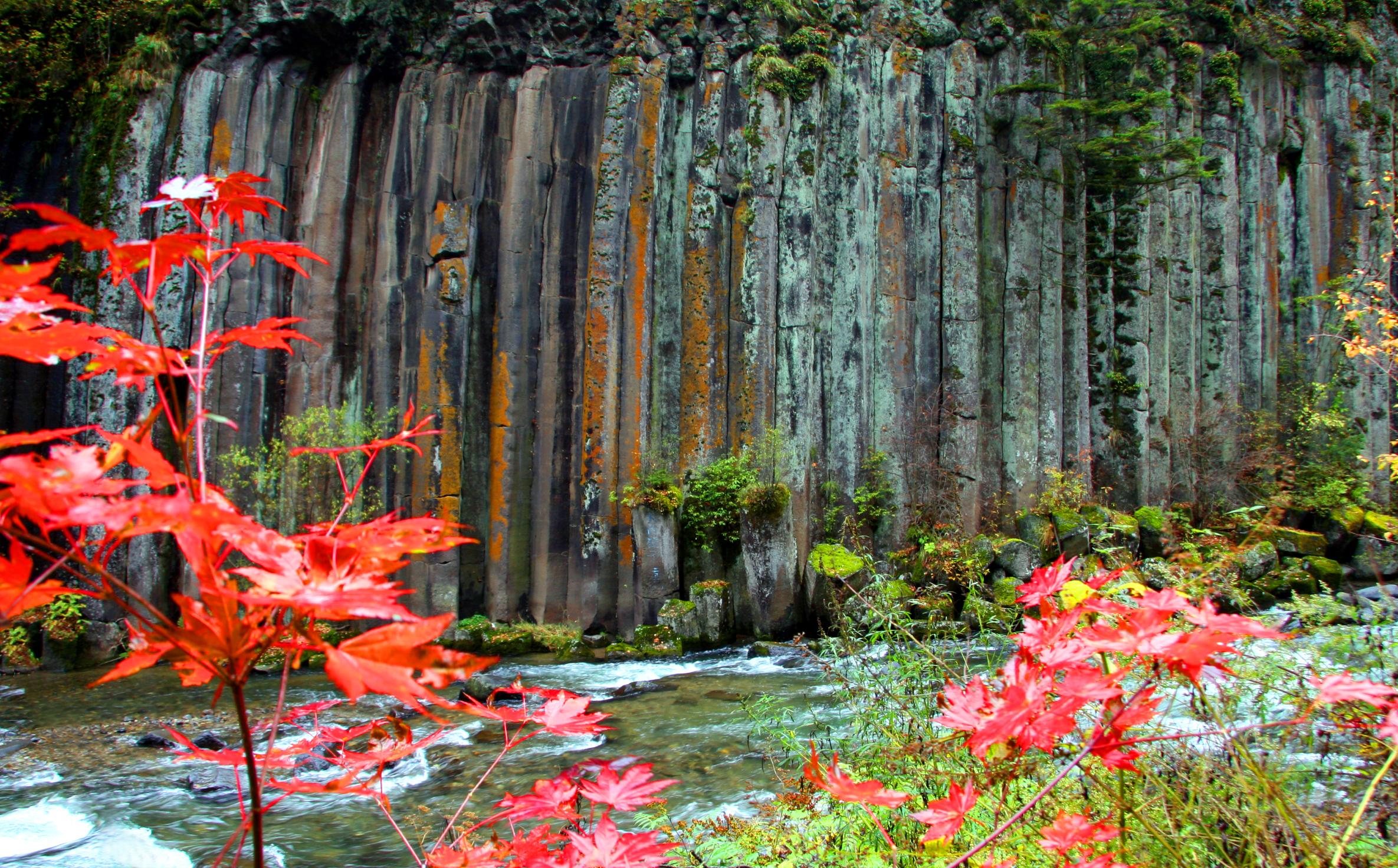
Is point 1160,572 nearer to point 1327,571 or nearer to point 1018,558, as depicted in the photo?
point 1018,558

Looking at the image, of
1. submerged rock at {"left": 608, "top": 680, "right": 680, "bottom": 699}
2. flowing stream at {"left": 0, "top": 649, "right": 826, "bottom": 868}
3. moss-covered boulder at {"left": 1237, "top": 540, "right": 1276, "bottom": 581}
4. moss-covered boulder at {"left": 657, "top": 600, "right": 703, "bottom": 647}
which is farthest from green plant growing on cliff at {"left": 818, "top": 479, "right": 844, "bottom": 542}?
moss-covered boulder at {"left": 1237, "top": 540, "right": 1276, "bottom": 581}

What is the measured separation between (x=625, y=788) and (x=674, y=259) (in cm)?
943

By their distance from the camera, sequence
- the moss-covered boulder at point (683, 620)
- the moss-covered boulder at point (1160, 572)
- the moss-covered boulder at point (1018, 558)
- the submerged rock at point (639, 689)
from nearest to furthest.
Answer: the moss-covered boulder at point (1160, 572) < the submerged rock at point (639, 689) < the moss-covered boulder at point (683, 620) < the moss-covered boulder at point (1018, 558)

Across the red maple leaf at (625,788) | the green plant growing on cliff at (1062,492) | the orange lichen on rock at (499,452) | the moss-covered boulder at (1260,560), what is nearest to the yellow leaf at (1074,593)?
the red maple leaf at (625,788)

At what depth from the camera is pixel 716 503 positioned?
9.60 meters

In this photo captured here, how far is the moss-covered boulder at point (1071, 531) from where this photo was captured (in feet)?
32.3

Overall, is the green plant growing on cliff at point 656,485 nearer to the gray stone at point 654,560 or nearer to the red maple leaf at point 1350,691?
the gray stone at point 654,560

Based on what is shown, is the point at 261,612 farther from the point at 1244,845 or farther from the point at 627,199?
the point at 627,199

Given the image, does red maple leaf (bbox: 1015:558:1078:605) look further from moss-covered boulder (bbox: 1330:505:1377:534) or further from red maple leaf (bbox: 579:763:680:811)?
moss-covered boulder (bbox: 1330:505:1377:534)

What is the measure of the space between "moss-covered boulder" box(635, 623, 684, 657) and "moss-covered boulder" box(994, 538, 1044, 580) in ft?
13.8

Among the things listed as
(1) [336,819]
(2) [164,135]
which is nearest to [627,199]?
(2) [164,135]

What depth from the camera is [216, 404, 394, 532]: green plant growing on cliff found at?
9617 millimetres

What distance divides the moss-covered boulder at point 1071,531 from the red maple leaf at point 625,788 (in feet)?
30.8

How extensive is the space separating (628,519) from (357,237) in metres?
5.65
